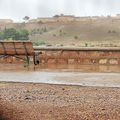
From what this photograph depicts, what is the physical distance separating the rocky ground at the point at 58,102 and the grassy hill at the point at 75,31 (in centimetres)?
5236

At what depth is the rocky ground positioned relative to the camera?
7973 millimetres

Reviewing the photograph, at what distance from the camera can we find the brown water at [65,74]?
42.0 feet

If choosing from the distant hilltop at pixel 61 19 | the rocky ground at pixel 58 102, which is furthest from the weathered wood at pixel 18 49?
the distant hilltop at pixel 61 19

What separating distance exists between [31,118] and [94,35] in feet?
207

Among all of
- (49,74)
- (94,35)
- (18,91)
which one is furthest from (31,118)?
(94,35)

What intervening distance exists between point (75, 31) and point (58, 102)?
2646 inches

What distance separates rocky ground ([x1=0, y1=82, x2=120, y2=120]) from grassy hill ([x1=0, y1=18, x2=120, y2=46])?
52.4 m

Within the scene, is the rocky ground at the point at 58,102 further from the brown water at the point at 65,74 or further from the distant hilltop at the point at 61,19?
the distant hilltop at the point at 61,19

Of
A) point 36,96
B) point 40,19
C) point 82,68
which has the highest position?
point 36,96

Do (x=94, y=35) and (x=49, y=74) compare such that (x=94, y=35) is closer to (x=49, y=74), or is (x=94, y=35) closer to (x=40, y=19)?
(x=40, y=19)

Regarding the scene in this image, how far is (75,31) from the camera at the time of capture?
3000 inches

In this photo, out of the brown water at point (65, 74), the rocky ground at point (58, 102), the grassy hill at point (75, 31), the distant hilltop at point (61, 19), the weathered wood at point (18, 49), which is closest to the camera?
the rocky ground at point (58, 102)

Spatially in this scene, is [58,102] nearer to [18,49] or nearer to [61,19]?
[18,49]

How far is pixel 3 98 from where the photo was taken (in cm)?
980
